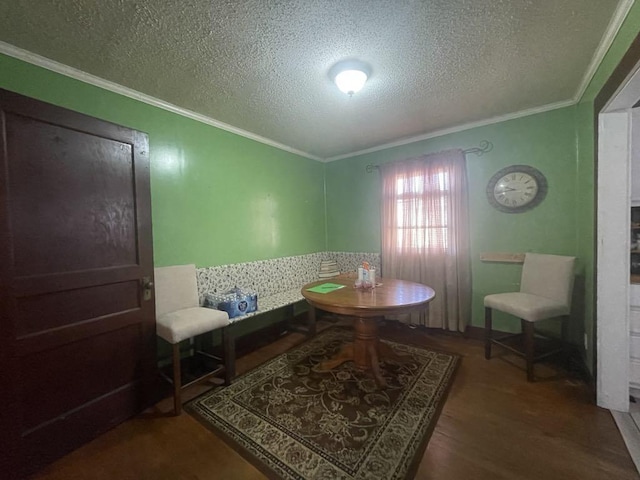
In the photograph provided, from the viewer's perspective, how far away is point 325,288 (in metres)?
2.34

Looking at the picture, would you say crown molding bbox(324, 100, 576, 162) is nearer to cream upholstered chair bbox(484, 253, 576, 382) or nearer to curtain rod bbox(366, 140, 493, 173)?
curtain rod bbox(366, 140, 493, 173)

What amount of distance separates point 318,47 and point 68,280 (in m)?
2.07

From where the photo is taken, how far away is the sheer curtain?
2900 mm

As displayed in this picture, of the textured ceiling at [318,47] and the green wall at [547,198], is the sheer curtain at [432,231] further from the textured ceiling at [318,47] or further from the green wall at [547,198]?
the textured ceiling at [318,47]

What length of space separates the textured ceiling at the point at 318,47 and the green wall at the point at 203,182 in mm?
188

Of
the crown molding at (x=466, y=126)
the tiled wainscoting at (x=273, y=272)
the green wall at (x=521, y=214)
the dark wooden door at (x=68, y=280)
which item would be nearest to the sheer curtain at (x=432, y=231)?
the green wall at (x=521, y=214)

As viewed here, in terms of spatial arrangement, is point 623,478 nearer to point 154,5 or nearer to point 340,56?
point 340,56

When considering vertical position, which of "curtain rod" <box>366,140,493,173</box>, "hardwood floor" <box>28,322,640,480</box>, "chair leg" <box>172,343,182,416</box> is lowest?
"hardwood floor" <box>28,322,640,480</box>

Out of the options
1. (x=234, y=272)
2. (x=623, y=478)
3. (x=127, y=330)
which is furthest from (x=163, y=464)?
(x=623, y=478)

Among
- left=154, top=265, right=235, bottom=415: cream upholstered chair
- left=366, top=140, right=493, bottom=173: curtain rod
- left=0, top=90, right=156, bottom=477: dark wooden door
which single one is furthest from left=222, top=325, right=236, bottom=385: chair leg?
left=366, top=140, right=493, bottom=173: curtain rod

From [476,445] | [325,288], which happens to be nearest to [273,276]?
[325,288]

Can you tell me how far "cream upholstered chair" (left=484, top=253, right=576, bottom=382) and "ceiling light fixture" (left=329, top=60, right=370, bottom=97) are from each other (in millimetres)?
2201

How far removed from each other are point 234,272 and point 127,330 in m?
1.12

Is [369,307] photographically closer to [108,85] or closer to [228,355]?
[228,355]
